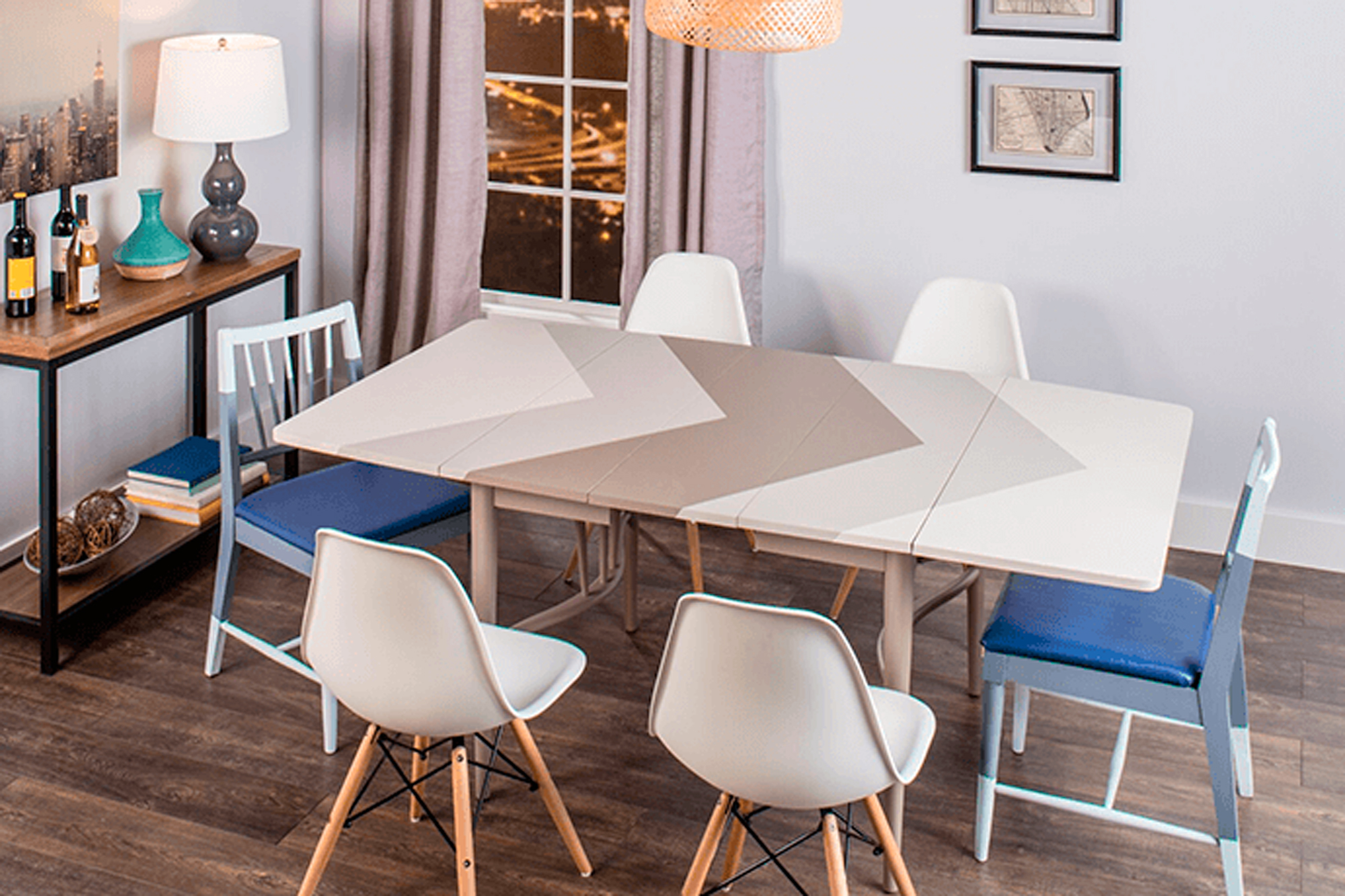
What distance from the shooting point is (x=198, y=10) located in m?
4.70

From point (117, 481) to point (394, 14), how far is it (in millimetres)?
1796

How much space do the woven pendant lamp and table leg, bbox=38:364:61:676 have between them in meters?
1.73

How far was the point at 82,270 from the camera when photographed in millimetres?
3803

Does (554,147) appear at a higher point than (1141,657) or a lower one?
higher

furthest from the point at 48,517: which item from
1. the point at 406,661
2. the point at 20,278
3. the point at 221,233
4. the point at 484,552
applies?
the point at 406,661

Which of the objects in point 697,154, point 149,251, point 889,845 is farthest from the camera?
point 697,154

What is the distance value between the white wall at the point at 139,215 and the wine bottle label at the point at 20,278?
1.08 ft

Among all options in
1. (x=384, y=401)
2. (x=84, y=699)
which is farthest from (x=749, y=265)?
(x=84, y=699)

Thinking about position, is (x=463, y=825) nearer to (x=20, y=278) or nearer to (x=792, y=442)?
(x=792, y=442)

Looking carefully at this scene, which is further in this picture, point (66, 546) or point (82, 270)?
point (66, 546)

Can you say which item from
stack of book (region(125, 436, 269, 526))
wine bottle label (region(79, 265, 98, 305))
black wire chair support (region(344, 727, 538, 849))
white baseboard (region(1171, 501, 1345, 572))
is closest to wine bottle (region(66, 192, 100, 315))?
wine bottle label (region(79, 265, 98, 305))

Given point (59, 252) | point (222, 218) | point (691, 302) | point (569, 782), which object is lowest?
point (569, 782)

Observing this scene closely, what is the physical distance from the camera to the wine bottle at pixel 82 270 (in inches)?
150

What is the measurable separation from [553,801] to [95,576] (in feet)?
5.45
